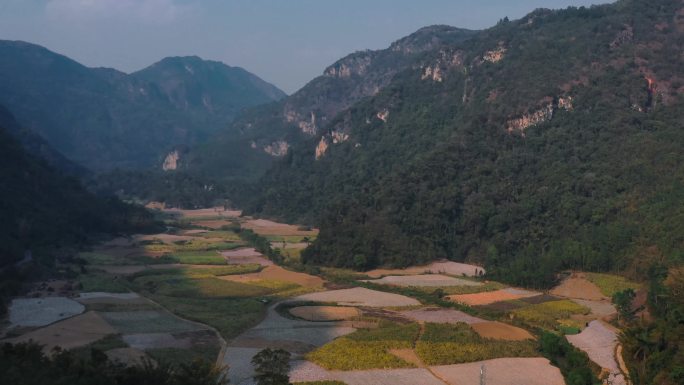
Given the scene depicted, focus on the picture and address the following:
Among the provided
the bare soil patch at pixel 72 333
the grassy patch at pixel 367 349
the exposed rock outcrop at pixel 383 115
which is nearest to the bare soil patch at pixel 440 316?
the grassy patch at pixel 367 349

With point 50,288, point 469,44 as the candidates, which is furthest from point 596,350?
point 469,44

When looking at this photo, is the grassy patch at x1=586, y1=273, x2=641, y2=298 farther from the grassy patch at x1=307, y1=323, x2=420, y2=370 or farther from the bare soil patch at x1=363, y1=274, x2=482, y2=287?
the grassy patch at x1=307, y1=323, x2=420, y2=370

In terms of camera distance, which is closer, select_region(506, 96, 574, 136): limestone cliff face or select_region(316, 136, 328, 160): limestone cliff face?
select_region(506, 96, 574, 136): limestone cliff face

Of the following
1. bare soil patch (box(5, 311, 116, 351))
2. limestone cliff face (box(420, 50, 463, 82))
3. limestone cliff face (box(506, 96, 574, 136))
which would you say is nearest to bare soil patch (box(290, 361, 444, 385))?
bare soil patch (box(5, 311, 116, 351))

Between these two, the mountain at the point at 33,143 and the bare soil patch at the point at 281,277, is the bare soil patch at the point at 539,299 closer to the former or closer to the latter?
the bare soil patch at the point at 281,277

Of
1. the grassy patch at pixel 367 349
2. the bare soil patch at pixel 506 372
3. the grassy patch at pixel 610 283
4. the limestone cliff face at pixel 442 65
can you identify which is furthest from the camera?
the limestone cliff face at pixel 442 65

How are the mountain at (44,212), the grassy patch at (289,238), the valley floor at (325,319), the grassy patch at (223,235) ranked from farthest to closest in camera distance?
the grassy patch at (223,235), the grassy patch at (289,238), the mountain at (44,212), the valley floor at (325,319)

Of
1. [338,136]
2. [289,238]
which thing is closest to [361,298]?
[289,238]
